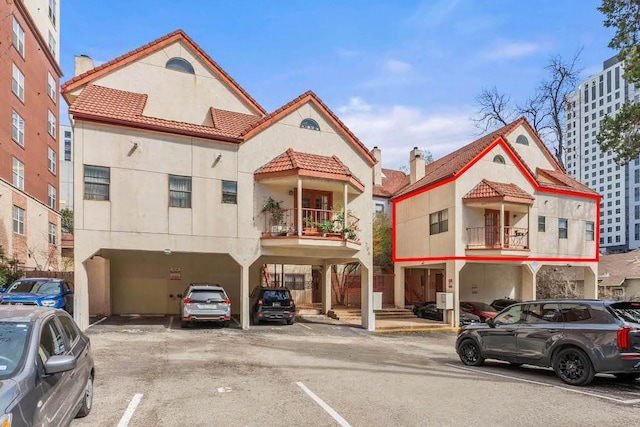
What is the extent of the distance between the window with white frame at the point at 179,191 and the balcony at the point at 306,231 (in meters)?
2.98

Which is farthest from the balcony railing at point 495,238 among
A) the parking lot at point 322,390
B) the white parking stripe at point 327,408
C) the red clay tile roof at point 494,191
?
the white parking stripe at point 327,408

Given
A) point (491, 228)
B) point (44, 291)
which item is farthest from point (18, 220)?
point (491, 228)

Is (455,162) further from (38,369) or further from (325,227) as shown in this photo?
(38,369)

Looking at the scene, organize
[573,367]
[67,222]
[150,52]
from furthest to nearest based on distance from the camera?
[67,222]
[150,52]
[573,367]

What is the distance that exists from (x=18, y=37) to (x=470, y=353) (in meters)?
30.9

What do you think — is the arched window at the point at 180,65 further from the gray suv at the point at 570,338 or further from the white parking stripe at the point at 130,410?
the gray suv at the point at 570,338

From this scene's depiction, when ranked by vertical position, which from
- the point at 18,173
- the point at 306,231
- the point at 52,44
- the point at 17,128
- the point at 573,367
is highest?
the point at 52,44

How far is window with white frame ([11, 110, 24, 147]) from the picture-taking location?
27.1 metres

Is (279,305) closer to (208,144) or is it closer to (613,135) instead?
(208,144)

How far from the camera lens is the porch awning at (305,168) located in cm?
1719

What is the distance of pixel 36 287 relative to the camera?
16172 mm

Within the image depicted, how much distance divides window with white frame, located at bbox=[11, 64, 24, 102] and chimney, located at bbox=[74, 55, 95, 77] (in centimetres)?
984

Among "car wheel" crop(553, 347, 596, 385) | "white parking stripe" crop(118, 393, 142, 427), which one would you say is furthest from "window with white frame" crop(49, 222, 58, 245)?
"car wheel" crop(553, 347, 596, 385)

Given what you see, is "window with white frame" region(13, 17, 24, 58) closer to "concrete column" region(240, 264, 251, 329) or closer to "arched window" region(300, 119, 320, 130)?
"arched window" region(300, 119, 320, 130)
